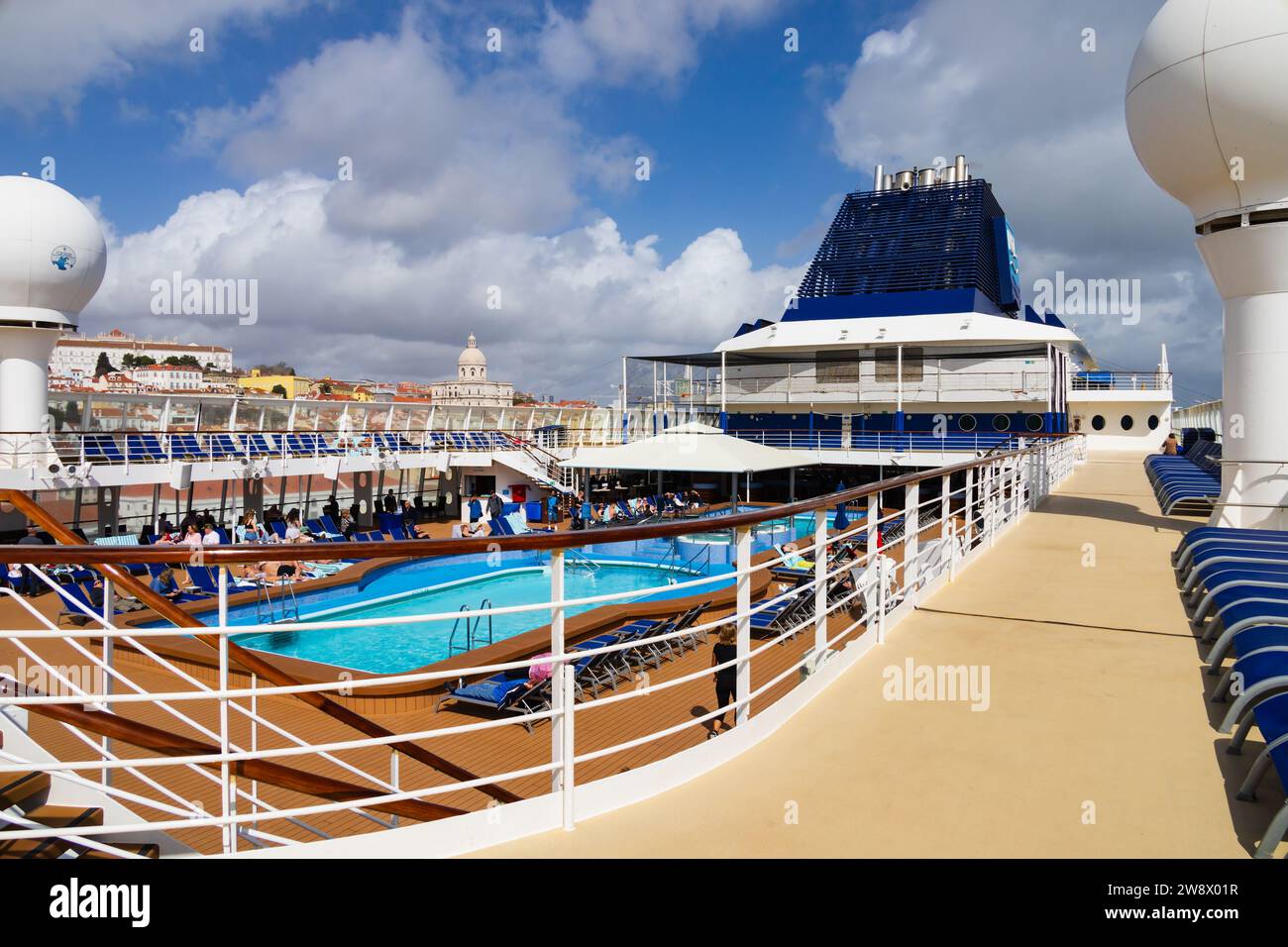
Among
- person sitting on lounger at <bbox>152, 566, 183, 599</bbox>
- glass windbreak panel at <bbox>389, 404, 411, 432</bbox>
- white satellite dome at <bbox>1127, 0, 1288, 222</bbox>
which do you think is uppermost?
white satellite dome at <bbox>1127, 0, 1288, 222</bbox>

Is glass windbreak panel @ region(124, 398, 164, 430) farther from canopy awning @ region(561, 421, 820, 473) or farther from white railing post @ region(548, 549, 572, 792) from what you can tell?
white railing post @ region(548, 549, 572, 792)

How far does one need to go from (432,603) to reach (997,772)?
11.1 m

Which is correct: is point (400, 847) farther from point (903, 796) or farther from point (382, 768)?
point (382, 768)

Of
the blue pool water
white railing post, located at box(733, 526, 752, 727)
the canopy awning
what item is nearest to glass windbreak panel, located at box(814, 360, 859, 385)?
the blue pool water

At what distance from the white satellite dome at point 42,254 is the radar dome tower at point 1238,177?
599 inches

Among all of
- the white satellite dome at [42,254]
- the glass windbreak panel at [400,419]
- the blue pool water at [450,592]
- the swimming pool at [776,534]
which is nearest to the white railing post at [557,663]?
the blue pool water at [450,592]

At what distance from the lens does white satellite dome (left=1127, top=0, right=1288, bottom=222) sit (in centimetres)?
647

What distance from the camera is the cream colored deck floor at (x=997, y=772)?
2.00m

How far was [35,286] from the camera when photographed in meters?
13.7

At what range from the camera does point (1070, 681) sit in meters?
3.20

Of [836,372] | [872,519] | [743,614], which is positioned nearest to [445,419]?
[836,372]
